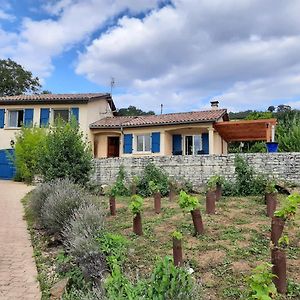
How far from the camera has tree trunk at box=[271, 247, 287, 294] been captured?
4.12 metres

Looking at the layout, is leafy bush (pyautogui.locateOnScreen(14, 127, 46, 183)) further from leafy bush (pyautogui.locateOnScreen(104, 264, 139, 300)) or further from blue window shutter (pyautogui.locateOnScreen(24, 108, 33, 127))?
leafy bush (pyautogui.locateOnScreen(104, 264, 139, 300))

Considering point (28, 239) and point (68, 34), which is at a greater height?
point (68, 34)

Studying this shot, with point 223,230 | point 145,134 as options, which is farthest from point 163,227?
point 145,134

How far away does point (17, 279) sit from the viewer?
17.6 ft

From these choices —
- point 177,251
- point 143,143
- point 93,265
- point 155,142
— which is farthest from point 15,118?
point 177,251

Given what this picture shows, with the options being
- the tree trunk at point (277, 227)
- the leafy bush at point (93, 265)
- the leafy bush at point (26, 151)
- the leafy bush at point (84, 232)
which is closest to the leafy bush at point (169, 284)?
the leafy bush at point (93, 265)

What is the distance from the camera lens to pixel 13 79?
38.3 meters

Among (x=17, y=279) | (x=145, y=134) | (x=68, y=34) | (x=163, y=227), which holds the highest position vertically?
(x=68, y=34)

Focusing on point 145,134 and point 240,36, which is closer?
point 240,36

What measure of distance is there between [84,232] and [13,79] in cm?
3699

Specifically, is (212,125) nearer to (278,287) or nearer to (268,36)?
(268,36)

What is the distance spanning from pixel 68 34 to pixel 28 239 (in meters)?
7.39

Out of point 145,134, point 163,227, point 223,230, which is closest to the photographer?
point 223,230

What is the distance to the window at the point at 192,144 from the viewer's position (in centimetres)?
2167
